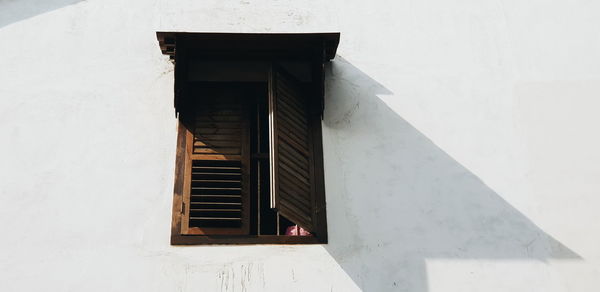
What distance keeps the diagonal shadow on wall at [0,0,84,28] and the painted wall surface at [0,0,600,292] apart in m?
0.01

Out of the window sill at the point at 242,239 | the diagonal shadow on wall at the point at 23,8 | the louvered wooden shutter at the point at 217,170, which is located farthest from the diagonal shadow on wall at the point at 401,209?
the diagonal shadow on wall at the point at 23,8

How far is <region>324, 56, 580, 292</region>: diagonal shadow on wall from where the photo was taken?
533 centimetres

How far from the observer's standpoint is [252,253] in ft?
17.4

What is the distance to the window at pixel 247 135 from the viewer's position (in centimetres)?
539

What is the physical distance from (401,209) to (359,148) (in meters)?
0.62

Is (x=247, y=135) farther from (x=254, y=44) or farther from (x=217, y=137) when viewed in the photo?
(x=254, y=44)

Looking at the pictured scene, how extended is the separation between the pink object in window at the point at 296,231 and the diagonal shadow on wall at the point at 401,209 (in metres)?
0.20

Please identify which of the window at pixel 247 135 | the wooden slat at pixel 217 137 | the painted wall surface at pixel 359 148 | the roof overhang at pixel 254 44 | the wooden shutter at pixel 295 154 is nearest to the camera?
the wooden shutter at pixel 295 154

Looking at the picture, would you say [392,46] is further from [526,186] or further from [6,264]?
[6,264]

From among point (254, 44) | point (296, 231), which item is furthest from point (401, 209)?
point (254, 44)

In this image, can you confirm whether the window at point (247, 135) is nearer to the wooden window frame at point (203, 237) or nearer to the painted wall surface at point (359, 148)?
the wooden window frame at point (203, 237)

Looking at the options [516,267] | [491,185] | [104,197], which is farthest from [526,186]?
[104,197]

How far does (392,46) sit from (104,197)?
2781 millimetres

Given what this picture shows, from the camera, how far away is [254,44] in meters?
5.78
